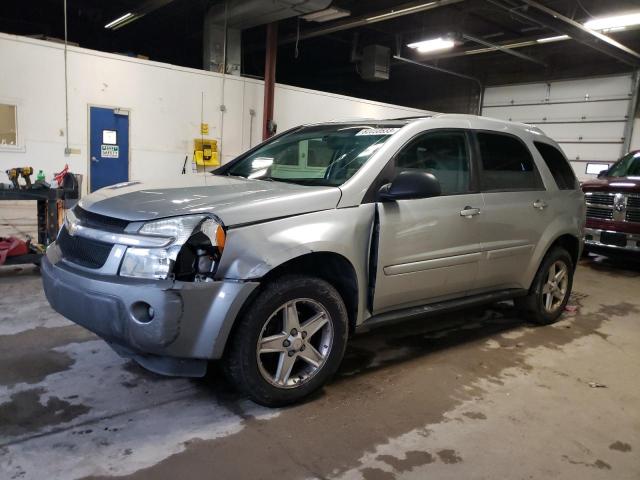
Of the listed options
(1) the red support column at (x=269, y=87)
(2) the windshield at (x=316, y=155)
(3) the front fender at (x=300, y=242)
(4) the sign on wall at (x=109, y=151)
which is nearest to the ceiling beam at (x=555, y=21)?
(1) the red support column at (x=269, y=87)

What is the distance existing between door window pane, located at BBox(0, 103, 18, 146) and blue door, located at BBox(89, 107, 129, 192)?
3.45 feet

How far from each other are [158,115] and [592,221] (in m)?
7.23

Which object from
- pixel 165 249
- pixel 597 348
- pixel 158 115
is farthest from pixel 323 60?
pixel 165 249

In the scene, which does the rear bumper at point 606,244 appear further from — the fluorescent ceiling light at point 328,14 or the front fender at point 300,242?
the front fender at point 300,242

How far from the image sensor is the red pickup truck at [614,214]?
7.18m

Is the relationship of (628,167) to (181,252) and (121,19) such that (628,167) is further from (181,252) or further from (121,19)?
(121,19)

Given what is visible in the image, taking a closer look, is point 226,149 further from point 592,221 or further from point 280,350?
point 280,350

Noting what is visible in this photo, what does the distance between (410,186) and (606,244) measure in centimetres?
592

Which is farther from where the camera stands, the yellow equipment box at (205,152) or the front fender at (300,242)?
the yellow equipment box at (205,152)

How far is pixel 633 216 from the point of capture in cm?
719

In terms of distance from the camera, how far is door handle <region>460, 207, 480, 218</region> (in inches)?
135

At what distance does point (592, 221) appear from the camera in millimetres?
7691

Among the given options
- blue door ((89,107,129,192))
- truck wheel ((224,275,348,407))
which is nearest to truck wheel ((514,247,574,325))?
truck wheel ((224,275,348,407))

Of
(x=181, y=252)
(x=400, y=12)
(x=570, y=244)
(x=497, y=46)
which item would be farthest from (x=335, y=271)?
(x=497, y=46)
